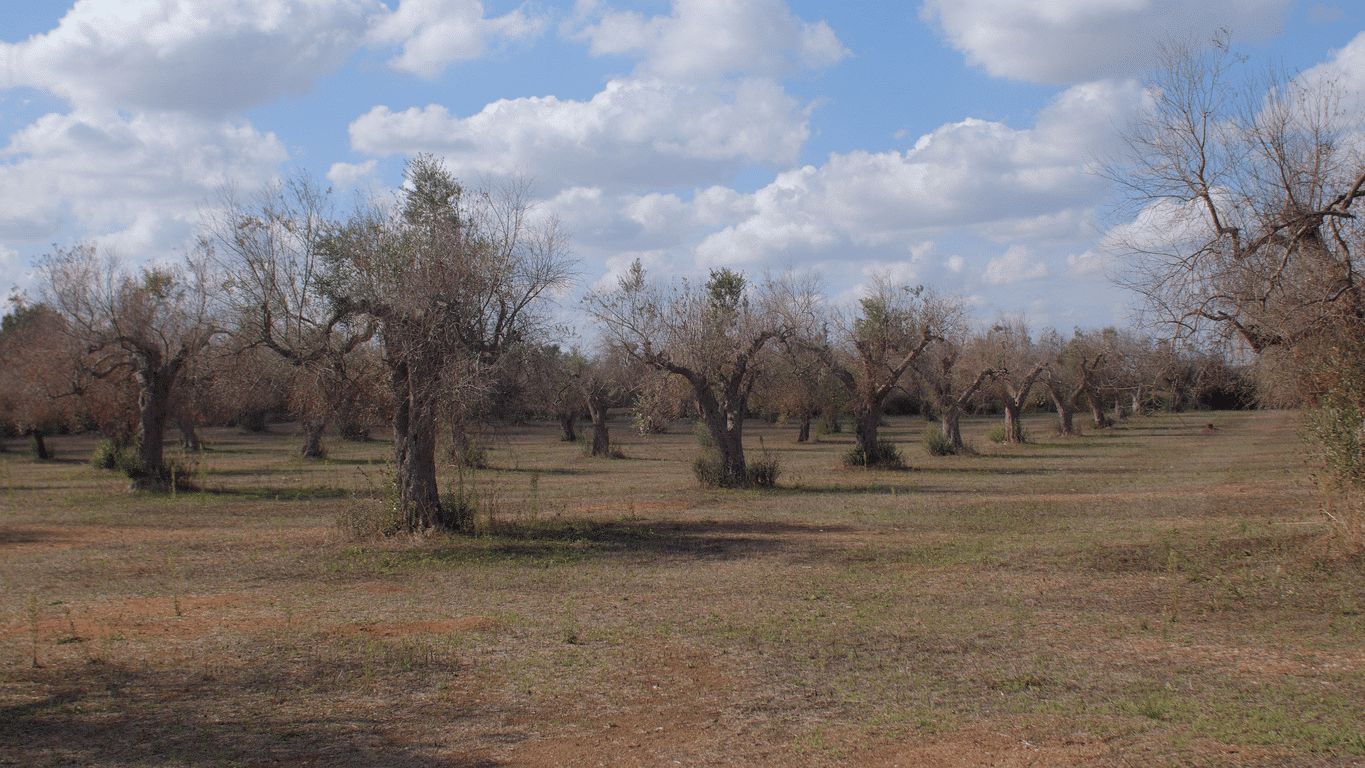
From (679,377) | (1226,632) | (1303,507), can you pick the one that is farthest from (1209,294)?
(679,377)

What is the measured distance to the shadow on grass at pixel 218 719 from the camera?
4918 mm

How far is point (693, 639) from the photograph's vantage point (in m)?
7.56

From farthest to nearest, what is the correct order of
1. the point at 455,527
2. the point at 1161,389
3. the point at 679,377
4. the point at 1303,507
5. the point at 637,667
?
1. the point at 679,377
2. the point at 1303,507
3. the point at 455,527
4. the point at 1161,389
5. the point at 637,667

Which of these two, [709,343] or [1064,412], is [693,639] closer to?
[709,343]

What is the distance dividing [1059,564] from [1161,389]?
298 cm

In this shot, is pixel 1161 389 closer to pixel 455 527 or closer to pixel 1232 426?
pixel 455 527

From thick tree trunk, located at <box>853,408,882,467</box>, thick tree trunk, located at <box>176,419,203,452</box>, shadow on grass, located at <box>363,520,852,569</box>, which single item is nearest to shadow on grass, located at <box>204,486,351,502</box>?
shadow on grass, located at <box>363,520,852,569</box>

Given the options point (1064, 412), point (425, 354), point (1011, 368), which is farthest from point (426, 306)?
point (1064, 412)

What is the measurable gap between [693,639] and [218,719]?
147 inches

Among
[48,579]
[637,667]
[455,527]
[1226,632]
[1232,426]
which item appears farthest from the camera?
[1232,426]

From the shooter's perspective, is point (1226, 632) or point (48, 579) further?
point (48, 579)

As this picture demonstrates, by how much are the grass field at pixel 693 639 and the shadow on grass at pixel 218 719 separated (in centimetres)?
3

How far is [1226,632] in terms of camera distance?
24.1 feet

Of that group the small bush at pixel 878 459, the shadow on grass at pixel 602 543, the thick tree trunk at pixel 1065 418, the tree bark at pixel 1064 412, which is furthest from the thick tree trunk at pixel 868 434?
the thick tree trunk at pixel 1065 418
